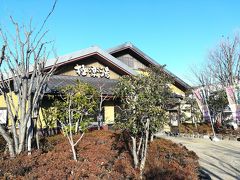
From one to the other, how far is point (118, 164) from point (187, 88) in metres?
19.5

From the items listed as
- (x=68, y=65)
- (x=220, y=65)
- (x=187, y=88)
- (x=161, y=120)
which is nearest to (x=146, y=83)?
(x=161, y=120)

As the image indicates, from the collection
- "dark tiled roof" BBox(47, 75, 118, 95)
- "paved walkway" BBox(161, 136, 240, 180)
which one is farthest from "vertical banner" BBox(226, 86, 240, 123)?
"dark tiled roof" BBox(47, 75, 118, 95)

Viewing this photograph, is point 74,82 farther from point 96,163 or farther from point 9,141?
point 96,163

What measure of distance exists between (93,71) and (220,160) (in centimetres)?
1195

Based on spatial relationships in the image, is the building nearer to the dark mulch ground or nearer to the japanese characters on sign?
the japanese characters on sign

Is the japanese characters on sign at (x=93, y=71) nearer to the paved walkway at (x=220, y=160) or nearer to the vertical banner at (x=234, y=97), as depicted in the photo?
the paved walkway at (x=220, y=160)

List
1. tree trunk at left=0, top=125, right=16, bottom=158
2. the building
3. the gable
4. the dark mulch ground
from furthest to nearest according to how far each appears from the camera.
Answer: the gable, the building, tree trunk at left=0, top=125, right=16, bottom=158, the dark mulch ground

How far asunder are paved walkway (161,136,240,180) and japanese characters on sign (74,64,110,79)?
8.50 meters

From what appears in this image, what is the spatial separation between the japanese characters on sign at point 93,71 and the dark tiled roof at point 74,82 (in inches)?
13.5

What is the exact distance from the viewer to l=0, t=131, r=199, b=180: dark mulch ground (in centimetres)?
721

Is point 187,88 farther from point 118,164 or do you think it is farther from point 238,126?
point 118,164

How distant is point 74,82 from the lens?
770 inches

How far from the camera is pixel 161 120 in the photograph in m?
9.88

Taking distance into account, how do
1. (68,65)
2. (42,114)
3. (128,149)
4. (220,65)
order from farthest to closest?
(220,65) → (68,65) → (42,114) → (128,149)
